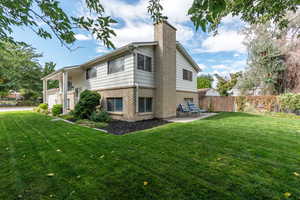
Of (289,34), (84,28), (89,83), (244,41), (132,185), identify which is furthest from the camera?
(244,41)

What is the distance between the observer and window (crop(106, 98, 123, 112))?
9.69 meters

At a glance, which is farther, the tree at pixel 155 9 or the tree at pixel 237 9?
the tree at pixel 155 9

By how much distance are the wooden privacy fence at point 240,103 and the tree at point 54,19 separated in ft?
49.9

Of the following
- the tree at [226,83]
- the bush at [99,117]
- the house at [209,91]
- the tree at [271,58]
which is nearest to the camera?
the bush at [99,117]

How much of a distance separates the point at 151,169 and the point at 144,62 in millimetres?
7746

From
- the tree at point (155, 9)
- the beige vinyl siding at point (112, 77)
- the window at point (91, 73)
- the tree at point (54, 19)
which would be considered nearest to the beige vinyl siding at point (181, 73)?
the beige vinyl siding at point (112, 77)

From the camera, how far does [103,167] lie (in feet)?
9.63

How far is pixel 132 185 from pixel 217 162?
199 cm

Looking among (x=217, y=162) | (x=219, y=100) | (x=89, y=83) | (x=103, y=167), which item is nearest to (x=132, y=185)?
(x=103, y=167)

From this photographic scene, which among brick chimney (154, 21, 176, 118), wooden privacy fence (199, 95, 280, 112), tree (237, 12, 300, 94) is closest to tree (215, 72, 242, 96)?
tree (237, 12, 300, 94)

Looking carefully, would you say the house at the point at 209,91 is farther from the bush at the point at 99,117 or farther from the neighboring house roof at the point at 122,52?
the bush at the point at 99,117

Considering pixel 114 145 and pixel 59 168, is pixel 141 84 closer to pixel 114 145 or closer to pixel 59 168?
pixel 114 145

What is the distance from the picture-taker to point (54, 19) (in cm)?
254

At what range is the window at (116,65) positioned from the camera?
9.57 m
